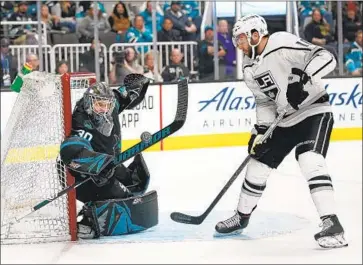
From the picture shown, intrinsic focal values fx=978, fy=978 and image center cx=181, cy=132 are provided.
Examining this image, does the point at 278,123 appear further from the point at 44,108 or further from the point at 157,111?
the point at 157,111

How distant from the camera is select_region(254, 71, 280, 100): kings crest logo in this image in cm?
396

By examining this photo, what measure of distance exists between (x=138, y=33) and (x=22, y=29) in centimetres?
96

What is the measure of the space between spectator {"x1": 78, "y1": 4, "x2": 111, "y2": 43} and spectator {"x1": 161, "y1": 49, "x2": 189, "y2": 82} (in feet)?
1.96

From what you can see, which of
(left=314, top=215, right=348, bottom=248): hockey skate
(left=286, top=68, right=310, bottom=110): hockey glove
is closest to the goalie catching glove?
(left=286, top=68, right=310, bottom=110): hockey glove

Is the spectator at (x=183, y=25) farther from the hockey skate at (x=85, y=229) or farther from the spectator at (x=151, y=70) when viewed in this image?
the hockey skate at (x=85, y=229)

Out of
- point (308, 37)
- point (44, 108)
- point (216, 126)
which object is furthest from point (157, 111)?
point (44, 108)

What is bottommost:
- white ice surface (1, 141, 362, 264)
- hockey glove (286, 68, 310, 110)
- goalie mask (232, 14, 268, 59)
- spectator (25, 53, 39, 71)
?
white ice surface (1, 141, 362, 264)

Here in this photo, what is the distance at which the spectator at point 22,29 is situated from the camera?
778 centimetres

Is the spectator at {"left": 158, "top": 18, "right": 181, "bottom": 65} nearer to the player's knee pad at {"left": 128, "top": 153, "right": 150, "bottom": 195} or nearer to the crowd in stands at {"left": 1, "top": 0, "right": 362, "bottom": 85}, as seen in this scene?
the crowd in stands at {"left": 1, "top": 0, "right": 362, "bottom": 85}

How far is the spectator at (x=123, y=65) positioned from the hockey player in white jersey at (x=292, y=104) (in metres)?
3.89

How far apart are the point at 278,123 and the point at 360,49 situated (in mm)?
4678

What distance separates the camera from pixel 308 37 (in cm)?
854

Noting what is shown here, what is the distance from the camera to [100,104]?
13.1ft

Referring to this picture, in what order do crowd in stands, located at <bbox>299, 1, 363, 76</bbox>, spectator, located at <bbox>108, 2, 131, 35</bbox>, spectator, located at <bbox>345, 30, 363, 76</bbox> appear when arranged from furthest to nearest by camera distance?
crowd in stands, located at <bbox>299, 1, 363, 76</bbox> < spectator, located at <bbox>345, 30, 363, 76</bbox> < spectator, located at <bbox>108, 2, 131, 35</bbox>
